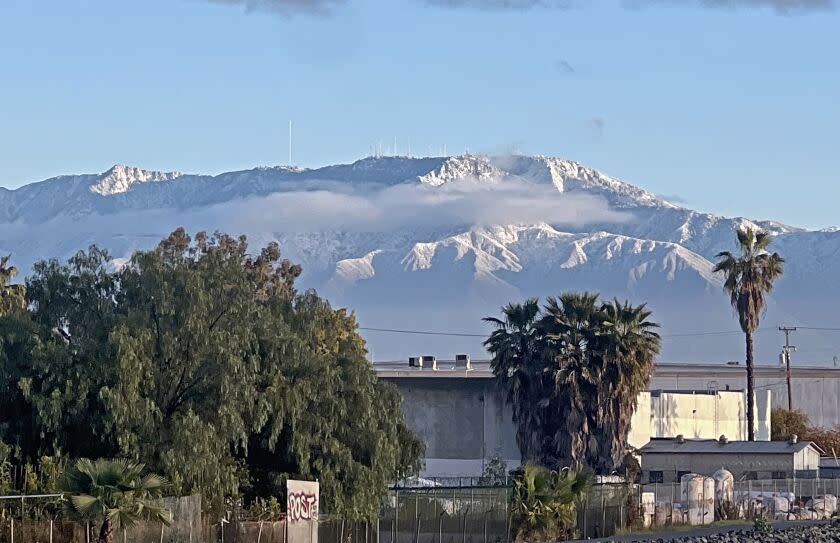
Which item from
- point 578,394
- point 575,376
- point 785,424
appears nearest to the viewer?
point 578,394

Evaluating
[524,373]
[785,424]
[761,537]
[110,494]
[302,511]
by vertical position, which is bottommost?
[761,537]

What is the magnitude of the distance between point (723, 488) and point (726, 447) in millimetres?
11014

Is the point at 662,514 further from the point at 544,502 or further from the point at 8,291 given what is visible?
the point at 8,291

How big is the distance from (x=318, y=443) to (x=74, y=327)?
7412mm

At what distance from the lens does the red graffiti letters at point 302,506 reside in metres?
46.0

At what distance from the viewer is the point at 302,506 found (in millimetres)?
46531

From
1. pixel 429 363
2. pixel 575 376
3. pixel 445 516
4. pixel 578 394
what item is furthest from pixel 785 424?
pixel 445 516

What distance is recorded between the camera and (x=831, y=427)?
449 feet

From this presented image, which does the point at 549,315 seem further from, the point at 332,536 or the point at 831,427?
the point at 831,427

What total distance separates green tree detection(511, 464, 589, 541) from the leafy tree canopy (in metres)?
5.77

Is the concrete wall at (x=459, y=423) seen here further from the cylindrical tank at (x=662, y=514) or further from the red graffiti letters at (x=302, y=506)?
the red graffiti letters at (x=302, y=506)

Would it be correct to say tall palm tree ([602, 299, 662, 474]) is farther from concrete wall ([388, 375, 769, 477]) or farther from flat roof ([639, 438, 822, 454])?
concrete wall ([388, 375, 769, 477])

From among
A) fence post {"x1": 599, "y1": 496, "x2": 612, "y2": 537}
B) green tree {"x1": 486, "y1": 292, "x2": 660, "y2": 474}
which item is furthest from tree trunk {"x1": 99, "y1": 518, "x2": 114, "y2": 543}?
green tree {"x1": 486, "y1": 292, "x2": 660, "y2": 474}

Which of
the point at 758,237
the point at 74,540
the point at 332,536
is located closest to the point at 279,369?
the point at 332,536
